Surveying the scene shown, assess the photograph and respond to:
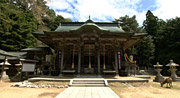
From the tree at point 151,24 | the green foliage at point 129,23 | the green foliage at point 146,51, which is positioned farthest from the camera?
the green foliage at point 129,23

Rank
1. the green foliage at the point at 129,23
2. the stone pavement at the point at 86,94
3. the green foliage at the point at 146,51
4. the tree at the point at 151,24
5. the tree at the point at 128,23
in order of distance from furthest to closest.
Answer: the tree at the point at 128,23 < the green foliage at the point at 129,23 < the tree at the point at 151,24 < the green foliage at the point at 146,51 < the stone pavement at the point at 86,94

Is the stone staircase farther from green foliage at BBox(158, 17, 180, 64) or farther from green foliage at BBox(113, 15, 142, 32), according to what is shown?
green foliage at BBox(113, 15, 142, 32)

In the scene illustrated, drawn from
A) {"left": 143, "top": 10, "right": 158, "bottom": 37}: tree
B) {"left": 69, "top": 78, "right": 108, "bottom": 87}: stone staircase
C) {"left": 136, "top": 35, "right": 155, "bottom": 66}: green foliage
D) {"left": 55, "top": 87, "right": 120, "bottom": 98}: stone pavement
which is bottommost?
{"left": 69, "top": 78, "right": 108, "bottom": 87}: stone staircase

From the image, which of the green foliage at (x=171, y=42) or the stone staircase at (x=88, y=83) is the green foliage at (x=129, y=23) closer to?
the green foliage at (x=171, y=42)

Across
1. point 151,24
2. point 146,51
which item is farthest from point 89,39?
point 151,24

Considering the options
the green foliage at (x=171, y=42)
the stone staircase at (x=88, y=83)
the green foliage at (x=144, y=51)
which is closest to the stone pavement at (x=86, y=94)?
the stone staircase at (x=88, y=83)

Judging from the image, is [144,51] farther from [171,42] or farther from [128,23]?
[128,23]

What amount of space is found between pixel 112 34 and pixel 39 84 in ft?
26.3

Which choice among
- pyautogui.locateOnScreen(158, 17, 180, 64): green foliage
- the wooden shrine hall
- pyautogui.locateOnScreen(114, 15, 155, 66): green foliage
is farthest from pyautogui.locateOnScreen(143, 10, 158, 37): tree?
the wooden shrine hall

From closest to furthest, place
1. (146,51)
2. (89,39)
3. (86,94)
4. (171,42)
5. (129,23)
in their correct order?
(86,94)
(89,39)
(171,42)
(146,51)
(129,23)

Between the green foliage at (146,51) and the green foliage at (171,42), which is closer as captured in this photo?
the green foliage at (171,42)

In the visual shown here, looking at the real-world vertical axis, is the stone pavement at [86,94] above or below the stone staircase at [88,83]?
above

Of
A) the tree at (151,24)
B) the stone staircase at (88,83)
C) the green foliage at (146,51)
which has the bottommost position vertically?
the stone staircase at (88,83)

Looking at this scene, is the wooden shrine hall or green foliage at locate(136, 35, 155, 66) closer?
the wooden shrine hall
